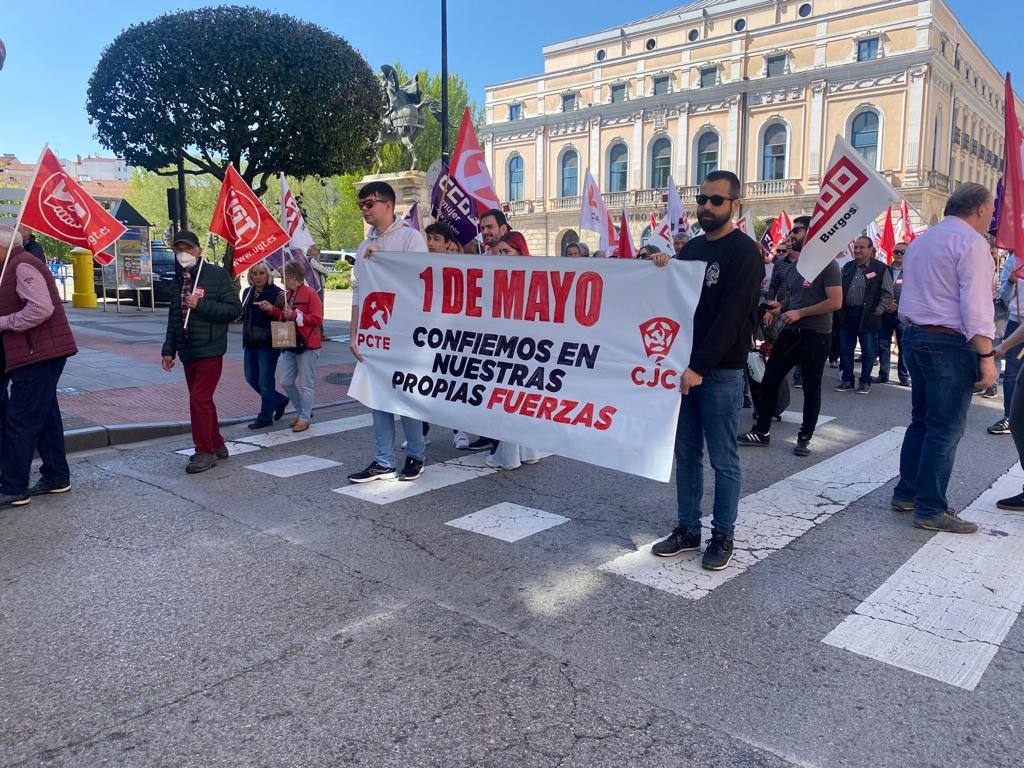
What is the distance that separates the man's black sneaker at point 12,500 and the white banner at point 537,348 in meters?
2.28

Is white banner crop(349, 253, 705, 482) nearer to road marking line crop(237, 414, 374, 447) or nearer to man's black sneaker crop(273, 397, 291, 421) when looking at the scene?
road marking line crop(237, 414, 374, 447)

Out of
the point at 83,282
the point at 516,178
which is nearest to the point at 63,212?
the point at 83,282

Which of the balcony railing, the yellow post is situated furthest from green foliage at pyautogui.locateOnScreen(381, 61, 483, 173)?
the yellow post

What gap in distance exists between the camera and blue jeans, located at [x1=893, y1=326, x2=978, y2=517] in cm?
454

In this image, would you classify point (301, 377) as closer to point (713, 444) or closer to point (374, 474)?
point (374, 474)

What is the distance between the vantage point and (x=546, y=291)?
4859mm

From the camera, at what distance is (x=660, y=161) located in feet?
162

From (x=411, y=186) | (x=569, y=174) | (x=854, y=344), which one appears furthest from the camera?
(x=569, y=174)

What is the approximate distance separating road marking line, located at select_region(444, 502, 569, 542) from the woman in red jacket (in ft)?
10.3

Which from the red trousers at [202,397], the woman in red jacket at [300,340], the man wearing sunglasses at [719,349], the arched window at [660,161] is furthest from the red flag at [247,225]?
the arched window at [660,161]

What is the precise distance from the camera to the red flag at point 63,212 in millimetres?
6020

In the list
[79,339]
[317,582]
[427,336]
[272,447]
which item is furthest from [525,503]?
[79,339]

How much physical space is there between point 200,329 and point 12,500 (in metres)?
1.74

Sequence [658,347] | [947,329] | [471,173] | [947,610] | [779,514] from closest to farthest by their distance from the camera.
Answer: [947,610] < [658,347] < [947,329] < [779,514] < [471,173]
